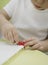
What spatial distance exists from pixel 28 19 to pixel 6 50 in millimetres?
310

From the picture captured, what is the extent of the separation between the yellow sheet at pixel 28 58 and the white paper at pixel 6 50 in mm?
14

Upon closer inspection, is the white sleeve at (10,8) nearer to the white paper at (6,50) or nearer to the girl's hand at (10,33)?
the girl's hand at (10,33)

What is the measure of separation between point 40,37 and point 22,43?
221 millimetres

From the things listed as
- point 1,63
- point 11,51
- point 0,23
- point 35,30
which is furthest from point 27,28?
point 1,63

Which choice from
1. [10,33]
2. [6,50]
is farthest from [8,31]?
[6,50]

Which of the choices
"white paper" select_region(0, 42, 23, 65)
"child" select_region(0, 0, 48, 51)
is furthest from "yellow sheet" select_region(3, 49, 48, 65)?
"child" select_region(0, 0, 48, 51)

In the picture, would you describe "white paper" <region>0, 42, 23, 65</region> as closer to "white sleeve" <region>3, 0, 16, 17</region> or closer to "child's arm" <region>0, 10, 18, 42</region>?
"child's arm" <region>0, 10, 18, 42</region>

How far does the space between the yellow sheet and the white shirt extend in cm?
24

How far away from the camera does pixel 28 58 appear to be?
0.73m

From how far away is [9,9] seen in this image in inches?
41.0

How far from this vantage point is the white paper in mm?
708

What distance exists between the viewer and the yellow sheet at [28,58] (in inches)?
27.5

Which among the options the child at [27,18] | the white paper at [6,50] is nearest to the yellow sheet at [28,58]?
the white paper at [6,50]

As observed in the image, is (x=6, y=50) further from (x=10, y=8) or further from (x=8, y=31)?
(x=10, y=8)
